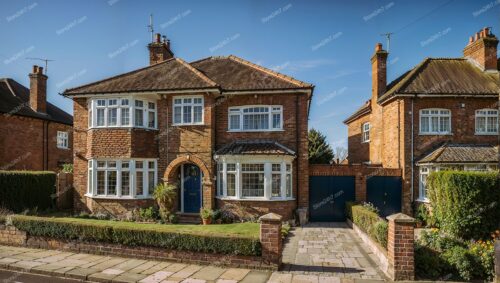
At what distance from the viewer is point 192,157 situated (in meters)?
15.6

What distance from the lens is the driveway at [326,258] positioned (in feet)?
26.8

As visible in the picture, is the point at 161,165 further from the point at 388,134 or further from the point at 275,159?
the point at 388,134

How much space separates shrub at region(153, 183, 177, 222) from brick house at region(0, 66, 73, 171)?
1266 centimetres

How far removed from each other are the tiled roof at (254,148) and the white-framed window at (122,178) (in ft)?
12.2

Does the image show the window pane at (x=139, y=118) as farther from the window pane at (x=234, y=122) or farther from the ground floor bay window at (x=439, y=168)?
the ground floor bay window at (x=439, y=168)

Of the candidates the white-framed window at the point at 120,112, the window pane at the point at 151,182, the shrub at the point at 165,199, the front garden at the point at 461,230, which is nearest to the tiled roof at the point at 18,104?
the white-framed window at the point at 120,112

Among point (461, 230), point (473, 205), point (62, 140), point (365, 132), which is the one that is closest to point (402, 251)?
point (461, 230)

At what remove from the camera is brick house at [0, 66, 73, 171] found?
21.1m

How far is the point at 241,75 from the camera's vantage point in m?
17.2

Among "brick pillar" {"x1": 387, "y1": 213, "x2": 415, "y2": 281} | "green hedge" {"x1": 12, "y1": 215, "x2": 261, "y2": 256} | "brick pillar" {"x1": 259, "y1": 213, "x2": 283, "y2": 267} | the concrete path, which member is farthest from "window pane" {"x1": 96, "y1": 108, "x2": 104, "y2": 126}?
"brick pillar" {"x1": 387, "y1": 213, "x2": 415, "y2": 281}

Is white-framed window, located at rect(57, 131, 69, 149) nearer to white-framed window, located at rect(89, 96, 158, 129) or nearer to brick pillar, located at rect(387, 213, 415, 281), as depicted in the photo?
white-framed window, located at rect(89, 96, 158, 129)

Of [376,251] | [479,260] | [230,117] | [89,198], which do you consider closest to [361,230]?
[376,251]

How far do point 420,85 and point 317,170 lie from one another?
7.34 m

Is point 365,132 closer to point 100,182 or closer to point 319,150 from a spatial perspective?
point 319,150
